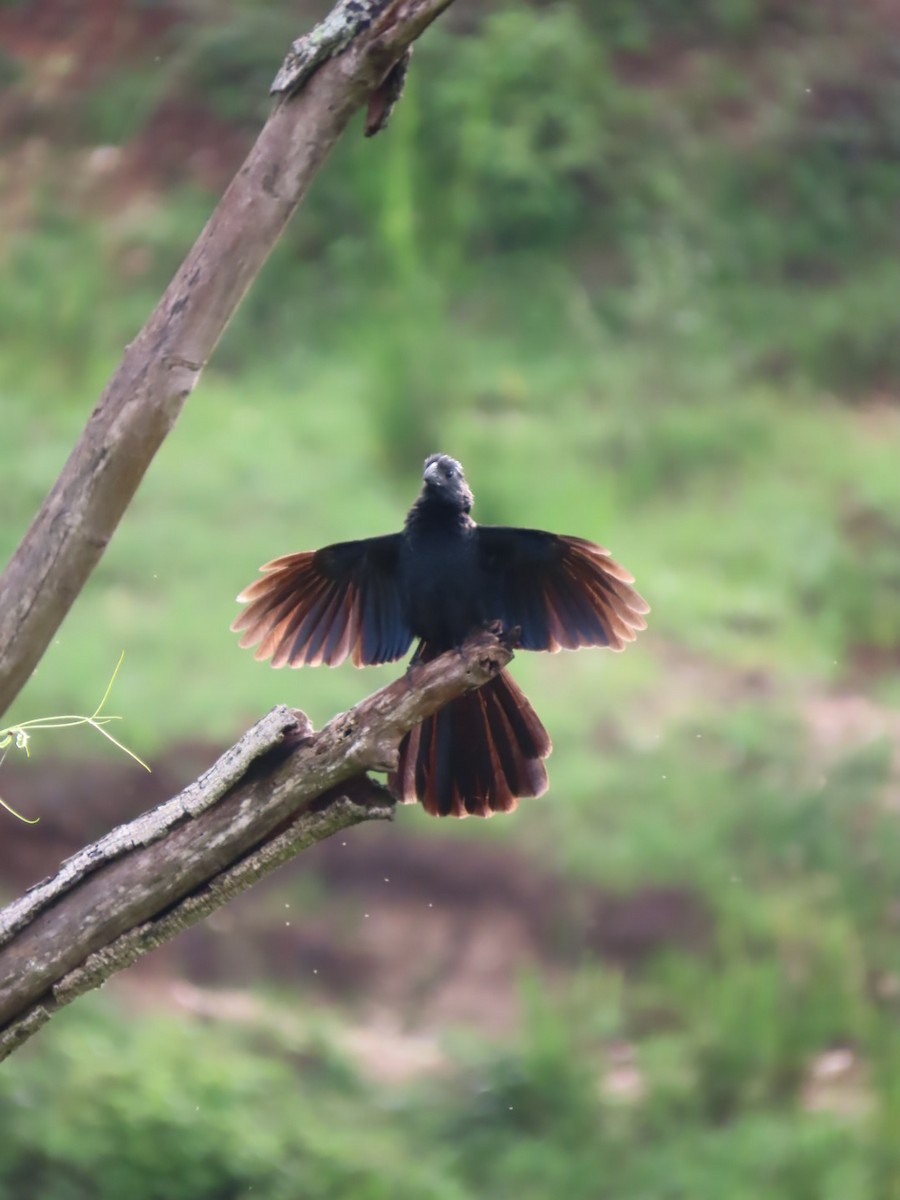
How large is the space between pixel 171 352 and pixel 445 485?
71 centimetres

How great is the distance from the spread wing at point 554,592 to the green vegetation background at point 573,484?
112 inches

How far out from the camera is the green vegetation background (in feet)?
19.8

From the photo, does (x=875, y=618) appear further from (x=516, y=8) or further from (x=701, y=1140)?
(x=516, y=8)

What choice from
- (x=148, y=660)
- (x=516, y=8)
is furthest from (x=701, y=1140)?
(x=516, y=8)

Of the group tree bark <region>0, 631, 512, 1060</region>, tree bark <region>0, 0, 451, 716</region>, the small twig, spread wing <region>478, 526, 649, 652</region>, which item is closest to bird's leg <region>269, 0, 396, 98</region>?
tree bark <region>0, 0, 451, 716</region>

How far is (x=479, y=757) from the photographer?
11.6 ft

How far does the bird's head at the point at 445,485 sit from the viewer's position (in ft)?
11.7

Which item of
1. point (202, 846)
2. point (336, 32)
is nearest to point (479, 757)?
point (202, 846)

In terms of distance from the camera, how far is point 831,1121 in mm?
6082

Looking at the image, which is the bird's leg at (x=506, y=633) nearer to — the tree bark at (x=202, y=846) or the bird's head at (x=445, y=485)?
the bird's head at (x=445, y=485)

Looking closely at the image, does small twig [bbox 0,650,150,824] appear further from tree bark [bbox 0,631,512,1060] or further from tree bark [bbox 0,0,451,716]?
tree bark [bbox 0,631,512,1060]

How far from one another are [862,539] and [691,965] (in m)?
2.06

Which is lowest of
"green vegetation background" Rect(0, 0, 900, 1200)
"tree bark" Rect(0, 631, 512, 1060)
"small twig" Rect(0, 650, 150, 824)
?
"tree bark" Rect(0, 631, 512, 1060)

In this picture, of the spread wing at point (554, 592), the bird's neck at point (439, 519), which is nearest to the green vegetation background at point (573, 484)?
the spread wing at point (554, 592)
